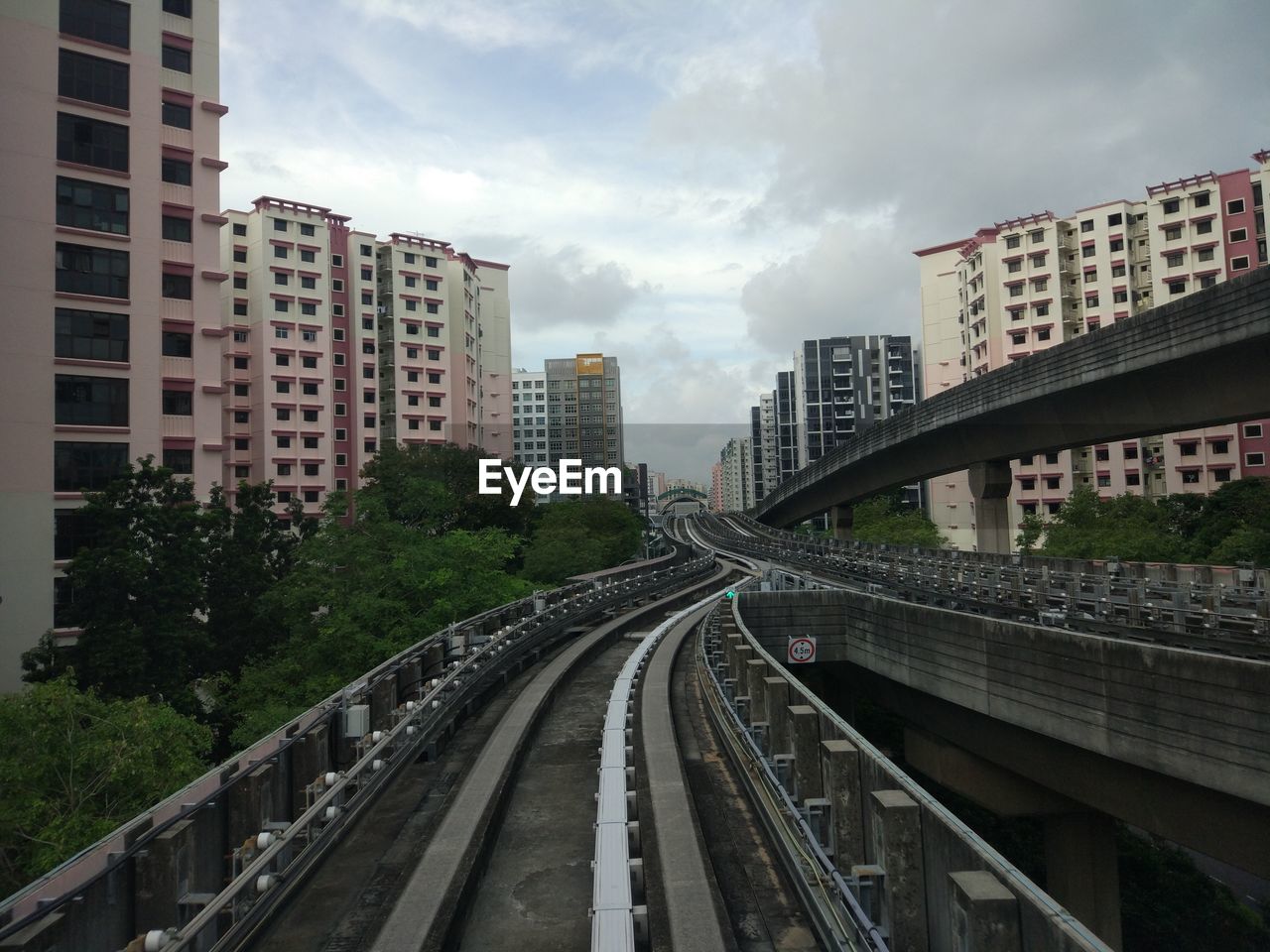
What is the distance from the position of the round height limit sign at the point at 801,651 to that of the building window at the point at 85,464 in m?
28.0

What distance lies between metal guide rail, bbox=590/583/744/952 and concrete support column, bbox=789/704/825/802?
2012 millimetres

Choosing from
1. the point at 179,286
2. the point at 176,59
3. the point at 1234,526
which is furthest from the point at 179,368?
the point at 1234,526

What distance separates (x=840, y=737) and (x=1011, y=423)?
32.1 metres

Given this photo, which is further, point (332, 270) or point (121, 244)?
point (332, 270)

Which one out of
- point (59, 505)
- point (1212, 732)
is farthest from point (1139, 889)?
point (59, 505)

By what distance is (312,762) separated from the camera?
9594 millimetres

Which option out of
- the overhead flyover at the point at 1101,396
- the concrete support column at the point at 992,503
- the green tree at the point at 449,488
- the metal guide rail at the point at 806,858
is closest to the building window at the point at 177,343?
the green tree at the point at 449,488

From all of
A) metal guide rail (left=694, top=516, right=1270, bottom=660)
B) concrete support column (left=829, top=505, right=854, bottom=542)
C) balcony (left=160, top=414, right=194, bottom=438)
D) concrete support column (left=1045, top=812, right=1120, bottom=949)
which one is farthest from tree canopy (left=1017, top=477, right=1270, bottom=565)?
balcony (left=160, top=414, right=194, bottom=438)

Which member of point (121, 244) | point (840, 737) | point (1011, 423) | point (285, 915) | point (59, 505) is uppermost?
point (121, 244)

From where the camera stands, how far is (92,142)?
32.3m

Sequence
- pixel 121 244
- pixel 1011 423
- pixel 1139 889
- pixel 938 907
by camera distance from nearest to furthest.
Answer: pixel 938 907, pixel 1139 889, pixel 121 244, pixel 1011 423

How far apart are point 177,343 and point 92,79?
1176 cm

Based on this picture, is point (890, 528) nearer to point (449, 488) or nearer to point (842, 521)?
point (842, 521)

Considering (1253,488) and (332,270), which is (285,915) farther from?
(332,270)
